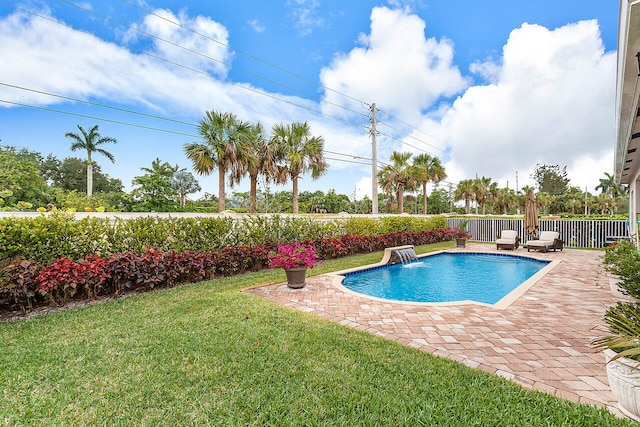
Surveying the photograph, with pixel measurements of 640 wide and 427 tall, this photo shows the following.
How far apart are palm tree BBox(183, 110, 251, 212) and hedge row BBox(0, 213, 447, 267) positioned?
7.02 m

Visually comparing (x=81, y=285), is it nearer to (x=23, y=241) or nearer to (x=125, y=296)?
(x=125, y=296)

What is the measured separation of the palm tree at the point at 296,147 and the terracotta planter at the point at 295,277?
37.4ft

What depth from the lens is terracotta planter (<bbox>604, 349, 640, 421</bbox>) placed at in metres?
2.06

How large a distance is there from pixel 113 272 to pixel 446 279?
828cm

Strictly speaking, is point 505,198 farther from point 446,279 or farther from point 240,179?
point 446,279

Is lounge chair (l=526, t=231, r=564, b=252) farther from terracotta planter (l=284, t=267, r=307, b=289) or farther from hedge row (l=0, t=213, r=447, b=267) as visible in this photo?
terracotta planter (l=284, t=267, r=307, b=289)

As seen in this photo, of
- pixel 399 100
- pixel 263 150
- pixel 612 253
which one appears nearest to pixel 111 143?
pixel 263 150

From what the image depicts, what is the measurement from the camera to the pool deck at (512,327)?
2.80m

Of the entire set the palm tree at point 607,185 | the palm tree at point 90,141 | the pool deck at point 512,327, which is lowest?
the pool deck at point 512,327

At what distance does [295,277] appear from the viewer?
627cm

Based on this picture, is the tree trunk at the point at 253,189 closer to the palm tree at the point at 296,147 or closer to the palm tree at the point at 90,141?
the palm tree at the point at 296,147

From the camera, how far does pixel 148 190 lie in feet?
93.0

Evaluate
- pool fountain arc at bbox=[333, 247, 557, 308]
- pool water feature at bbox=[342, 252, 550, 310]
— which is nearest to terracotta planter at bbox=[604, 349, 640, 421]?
pool fountain arc at bbox=[333, 247, 557, 308]

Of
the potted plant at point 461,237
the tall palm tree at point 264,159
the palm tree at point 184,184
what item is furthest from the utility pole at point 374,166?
the palm tree at point 184,184
